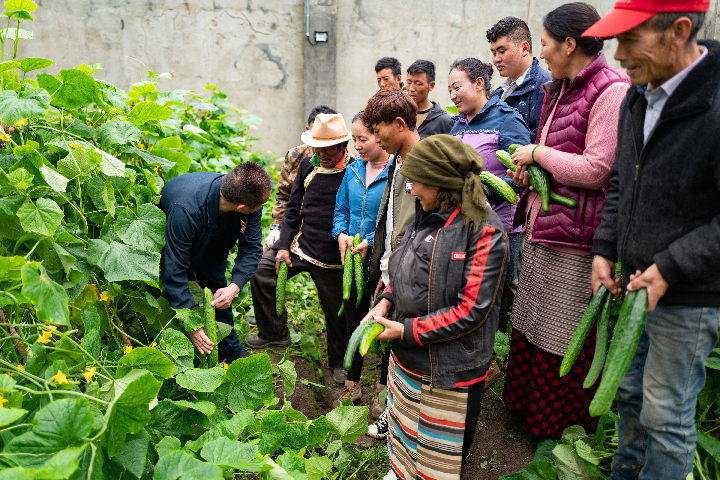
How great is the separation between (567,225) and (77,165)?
2420 millimetres

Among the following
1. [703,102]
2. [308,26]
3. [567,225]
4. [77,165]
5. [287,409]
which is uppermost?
[308,26]

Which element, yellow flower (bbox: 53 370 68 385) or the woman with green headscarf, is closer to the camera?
yellow flower (bbox: 53 370 68 385)

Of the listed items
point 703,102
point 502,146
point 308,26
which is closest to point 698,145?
point 703,102

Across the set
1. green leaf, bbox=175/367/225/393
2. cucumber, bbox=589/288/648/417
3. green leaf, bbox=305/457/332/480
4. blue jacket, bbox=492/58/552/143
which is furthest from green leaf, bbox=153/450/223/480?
blue jacket, bbox=492/58/552/143

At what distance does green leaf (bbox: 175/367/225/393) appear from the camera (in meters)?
2.43

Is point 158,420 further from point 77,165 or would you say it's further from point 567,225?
point 567,225

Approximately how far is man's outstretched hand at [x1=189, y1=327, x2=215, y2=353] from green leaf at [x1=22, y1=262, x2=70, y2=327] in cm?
115

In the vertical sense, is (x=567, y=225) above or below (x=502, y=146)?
below

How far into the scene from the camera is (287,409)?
9.15 ft

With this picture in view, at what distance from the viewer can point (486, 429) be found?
3.46m

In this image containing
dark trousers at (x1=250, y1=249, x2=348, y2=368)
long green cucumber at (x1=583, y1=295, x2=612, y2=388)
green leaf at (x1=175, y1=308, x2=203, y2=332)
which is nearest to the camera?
long green cucumber at (x1=583, y1=295, x2=612, y2=388)

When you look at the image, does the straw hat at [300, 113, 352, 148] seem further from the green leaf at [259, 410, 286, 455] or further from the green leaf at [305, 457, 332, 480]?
the green leaf at [305, 457, 332, 480]

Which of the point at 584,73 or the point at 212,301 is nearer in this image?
the point at 584,73

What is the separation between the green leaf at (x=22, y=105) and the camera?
7.16 feet
